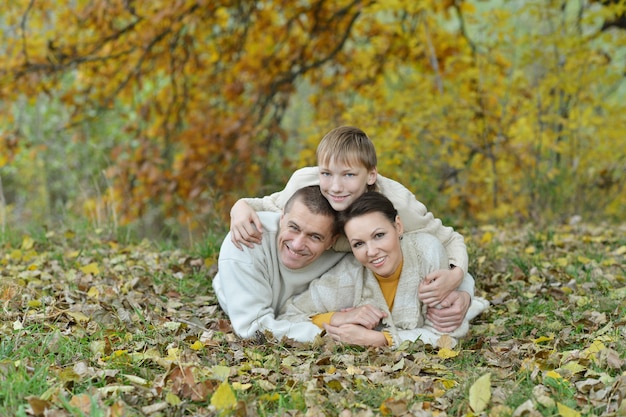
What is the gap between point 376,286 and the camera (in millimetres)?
3971

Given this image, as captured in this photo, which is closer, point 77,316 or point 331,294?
point 77,316

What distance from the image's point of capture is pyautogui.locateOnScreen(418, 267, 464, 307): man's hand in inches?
152

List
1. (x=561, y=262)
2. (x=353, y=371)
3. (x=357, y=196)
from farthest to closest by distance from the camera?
1. (x=561, y=262)
2. (x=357, y=196)
3. (x=353, y=371)

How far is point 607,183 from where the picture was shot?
7258 millimetres

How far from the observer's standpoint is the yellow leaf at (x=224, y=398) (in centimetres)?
272

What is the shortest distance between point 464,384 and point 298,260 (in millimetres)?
1226

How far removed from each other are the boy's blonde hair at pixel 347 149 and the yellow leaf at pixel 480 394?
1.32m

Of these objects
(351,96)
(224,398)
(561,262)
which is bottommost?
(561,262)

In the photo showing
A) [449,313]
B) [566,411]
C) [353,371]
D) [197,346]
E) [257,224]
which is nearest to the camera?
[566,411]

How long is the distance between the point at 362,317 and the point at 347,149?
889 millimetres

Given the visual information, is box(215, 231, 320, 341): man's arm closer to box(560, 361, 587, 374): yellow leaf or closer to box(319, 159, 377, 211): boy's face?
box(319, 159, 377, 211): boy's face

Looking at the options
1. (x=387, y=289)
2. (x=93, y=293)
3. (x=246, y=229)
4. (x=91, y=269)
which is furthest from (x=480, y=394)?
(x=91, y=269)

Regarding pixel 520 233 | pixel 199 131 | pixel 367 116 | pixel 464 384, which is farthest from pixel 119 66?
pixel 464 384

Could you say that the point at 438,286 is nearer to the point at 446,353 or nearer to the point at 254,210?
the point at 446,353
